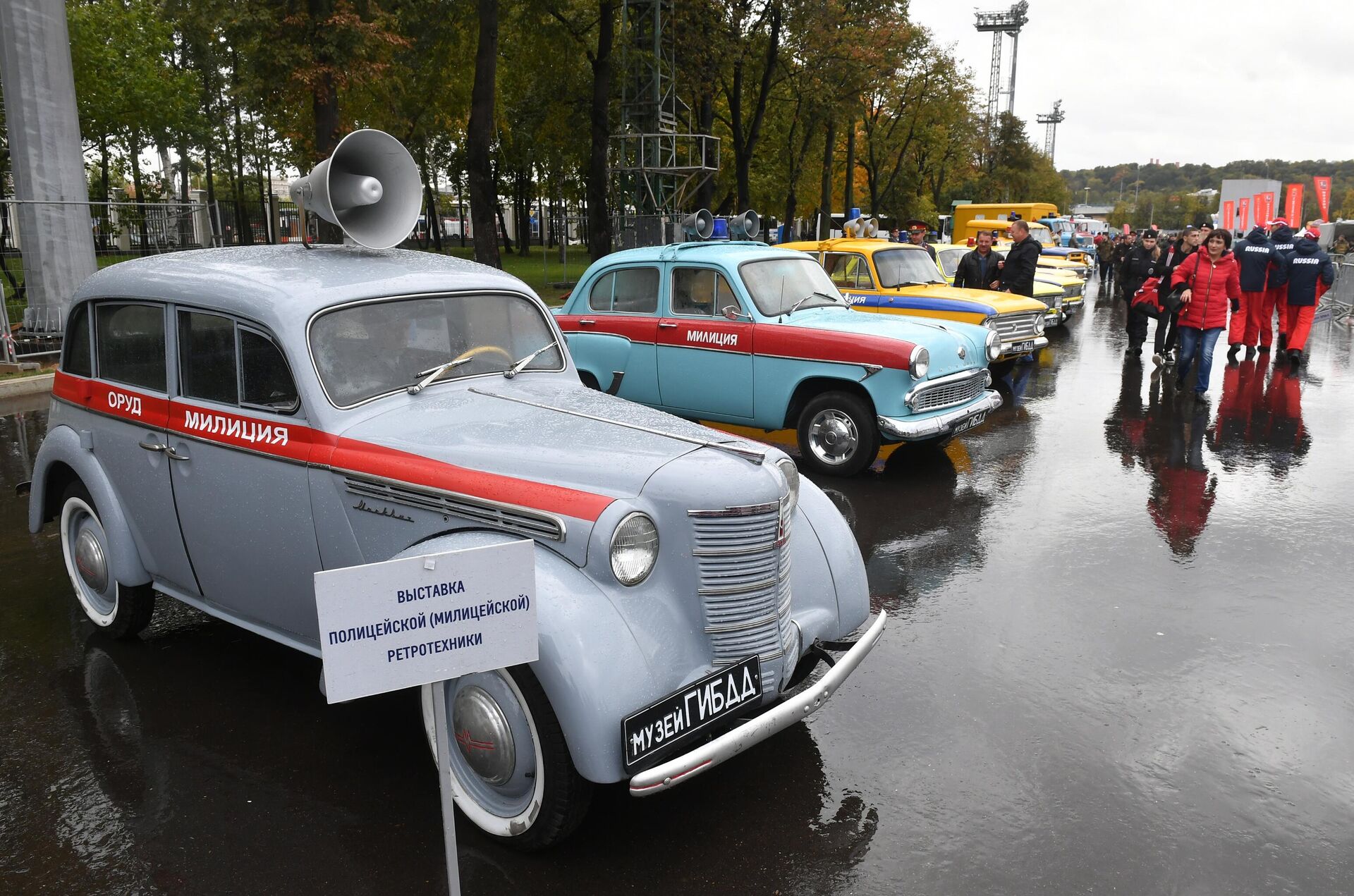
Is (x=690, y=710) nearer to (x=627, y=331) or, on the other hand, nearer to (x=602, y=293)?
(x=627, y=331)

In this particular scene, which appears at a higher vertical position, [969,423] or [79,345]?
[79,345]

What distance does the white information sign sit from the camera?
8.67ft

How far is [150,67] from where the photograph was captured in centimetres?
3147

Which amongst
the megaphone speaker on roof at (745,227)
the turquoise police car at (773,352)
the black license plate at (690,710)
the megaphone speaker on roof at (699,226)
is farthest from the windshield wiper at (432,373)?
the megaphone speaker on roof at (745,227)

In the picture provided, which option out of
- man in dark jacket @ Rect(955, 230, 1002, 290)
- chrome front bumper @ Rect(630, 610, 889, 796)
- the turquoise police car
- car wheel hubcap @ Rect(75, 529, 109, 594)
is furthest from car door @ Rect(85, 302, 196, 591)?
man in dark jacket @ Rect(955, 230, 1002, 290)

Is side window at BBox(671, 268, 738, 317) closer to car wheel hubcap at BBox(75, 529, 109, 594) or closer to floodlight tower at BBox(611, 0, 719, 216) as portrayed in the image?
car wheel hubcap at BBox(75, 529, 109, 594)

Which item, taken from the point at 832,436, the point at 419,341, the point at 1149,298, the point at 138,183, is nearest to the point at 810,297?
the point at 832,436

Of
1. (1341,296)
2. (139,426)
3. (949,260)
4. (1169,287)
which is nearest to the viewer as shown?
(139,426)

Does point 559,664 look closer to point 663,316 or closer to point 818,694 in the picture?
point 818,694

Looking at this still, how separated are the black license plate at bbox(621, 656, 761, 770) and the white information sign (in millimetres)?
514

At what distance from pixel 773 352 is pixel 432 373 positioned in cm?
455

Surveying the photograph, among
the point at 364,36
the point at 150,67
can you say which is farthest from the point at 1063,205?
the point at 364,36

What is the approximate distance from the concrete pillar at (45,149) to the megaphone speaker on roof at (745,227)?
9.91 metres

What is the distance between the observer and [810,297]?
30.2 ft
